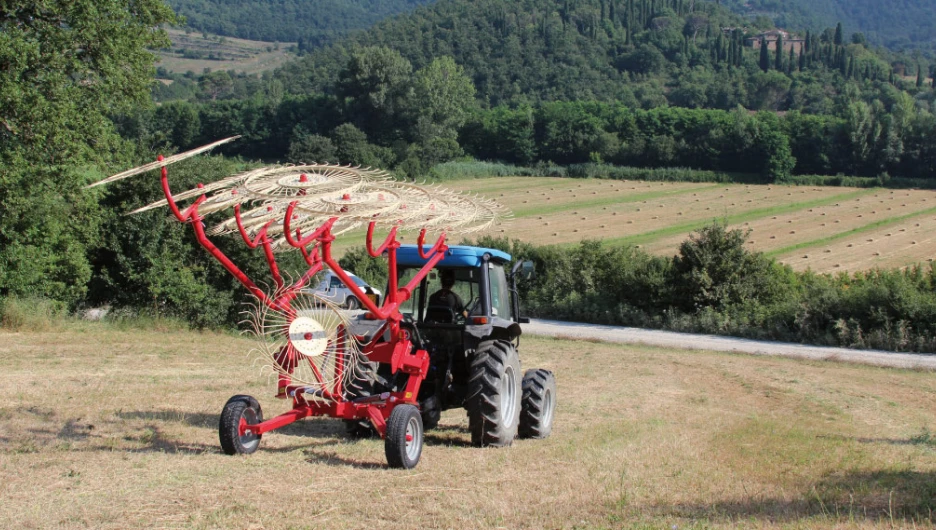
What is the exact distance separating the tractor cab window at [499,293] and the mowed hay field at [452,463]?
1.51 m

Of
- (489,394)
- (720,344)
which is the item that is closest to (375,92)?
(720,344)

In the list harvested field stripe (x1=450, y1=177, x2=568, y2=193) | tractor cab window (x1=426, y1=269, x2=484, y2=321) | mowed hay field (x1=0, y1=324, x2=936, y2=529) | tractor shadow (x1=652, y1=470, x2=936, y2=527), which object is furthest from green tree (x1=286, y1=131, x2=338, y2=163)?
tractor shadow (x1=652, y1=470, x2=936, y2=527)

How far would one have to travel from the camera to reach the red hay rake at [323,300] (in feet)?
26.3

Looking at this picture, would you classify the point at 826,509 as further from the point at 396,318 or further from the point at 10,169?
the point at 10,169

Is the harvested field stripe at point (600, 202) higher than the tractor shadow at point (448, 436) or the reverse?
higher

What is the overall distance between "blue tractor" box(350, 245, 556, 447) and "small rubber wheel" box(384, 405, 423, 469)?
2.85 feet

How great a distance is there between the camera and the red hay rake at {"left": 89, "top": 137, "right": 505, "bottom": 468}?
26.3 feet

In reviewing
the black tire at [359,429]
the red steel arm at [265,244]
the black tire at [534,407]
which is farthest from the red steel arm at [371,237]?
the black tire at [534,407]

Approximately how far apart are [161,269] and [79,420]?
1024 cm

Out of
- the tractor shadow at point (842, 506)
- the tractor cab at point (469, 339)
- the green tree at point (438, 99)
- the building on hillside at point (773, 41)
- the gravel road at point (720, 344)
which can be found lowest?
the gravel road at point (720, 344)

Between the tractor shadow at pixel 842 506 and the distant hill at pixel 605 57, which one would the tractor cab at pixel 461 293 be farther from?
the distant hill at pixel 605 57

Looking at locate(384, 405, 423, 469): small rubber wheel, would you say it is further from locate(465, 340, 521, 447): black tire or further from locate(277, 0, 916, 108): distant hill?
locate(277, 0, 916, 108): distant hill

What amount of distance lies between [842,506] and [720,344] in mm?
19653

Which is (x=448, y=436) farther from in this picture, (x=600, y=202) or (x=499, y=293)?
(x=600, y=202)
